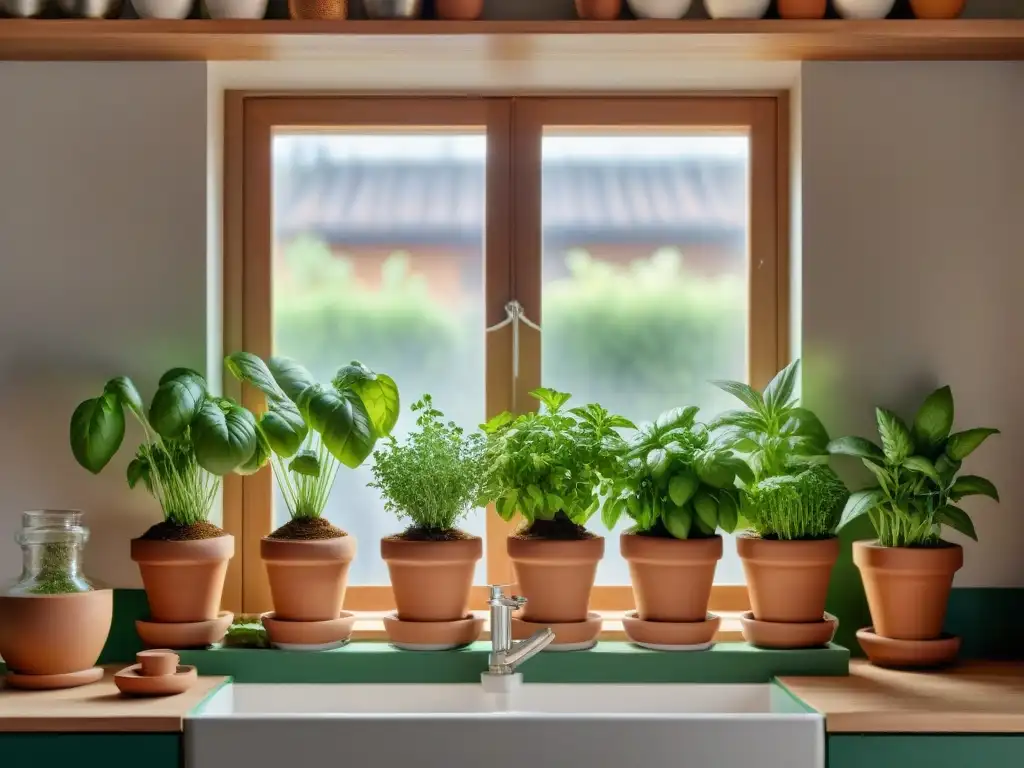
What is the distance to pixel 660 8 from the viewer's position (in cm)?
223

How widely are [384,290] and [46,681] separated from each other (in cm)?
105

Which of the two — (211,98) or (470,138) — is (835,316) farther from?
(211,98)

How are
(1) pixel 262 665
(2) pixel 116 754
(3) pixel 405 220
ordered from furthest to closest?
(3) pixel 405 220, (1) pixel 262 665, (2) pixel 116 754

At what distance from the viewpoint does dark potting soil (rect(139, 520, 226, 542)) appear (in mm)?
2211

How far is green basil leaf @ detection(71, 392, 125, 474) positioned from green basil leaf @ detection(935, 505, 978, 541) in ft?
5.12

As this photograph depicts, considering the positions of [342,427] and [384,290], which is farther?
[384,290]

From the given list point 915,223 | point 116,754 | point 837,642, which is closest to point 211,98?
point 116,754

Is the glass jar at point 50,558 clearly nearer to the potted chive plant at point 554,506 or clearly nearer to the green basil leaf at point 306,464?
the green basil leaf at point 306,464

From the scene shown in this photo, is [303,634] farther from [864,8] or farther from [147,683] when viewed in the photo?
[864,8]

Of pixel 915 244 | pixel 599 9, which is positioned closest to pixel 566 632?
pixel 915 244

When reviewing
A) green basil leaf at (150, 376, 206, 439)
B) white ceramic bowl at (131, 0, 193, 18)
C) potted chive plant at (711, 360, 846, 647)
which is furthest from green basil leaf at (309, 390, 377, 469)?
white ceramic bowl at (131, 0, 193, 18)

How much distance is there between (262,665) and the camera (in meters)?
2.16

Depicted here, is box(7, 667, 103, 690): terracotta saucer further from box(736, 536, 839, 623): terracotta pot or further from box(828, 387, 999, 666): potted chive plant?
box(828, 387, 999, 666): potted chive plant

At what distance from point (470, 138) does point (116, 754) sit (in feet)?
4.79
